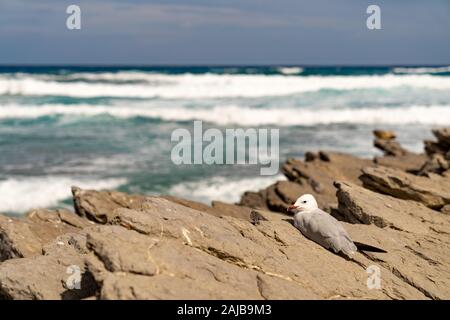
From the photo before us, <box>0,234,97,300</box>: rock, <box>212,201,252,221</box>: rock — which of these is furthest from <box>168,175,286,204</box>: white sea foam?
<box>0,234,97,300</box>: rock

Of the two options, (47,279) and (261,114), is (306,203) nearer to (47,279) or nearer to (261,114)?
(47,279)

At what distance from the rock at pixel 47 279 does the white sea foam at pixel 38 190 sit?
8714 millimetres

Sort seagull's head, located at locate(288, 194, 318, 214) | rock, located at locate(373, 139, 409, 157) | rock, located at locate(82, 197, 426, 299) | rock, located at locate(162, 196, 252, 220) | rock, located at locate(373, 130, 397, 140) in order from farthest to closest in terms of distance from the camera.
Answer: rock, located at locate(373, 130, 397, 140) → rock, located at locate(373, 139, 409, 157) → rock, located at locate(162, 196, 252, 220) → seagull's head, located at locate(288, 194, 318, 214) → rock, located at locate(82, 197, 426, 299)

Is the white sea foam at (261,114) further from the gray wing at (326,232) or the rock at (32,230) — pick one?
the gray wing at (326,232)

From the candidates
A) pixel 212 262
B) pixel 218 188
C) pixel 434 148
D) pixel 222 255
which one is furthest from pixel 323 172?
pixel 212 262

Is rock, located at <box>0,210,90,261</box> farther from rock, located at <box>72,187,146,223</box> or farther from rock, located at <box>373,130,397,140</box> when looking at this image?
rock, located at <box>373,130,397,140</box>

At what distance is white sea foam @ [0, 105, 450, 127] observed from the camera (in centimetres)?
3072

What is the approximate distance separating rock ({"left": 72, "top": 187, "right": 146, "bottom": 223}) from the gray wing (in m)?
4.12

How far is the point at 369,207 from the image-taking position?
303 inches

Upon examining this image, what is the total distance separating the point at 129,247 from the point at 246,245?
1.32m

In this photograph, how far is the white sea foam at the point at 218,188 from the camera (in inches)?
605

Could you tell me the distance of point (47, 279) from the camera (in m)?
5.30

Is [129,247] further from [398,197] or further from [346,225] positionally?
[398,197]
